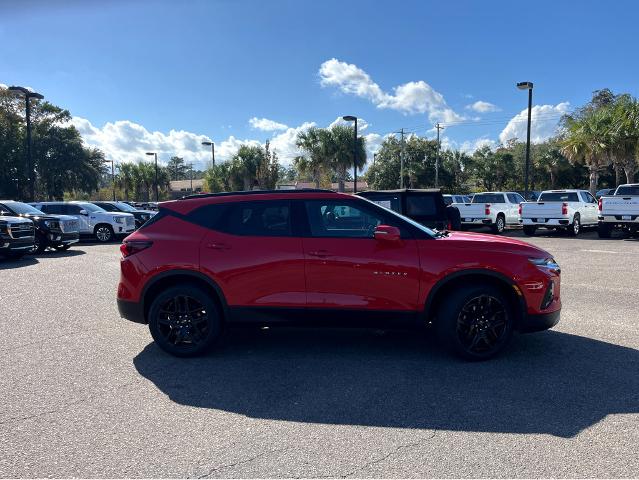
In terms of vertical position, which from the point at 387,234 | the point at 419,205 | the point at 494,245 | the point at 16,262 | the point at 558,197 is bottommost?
the point at 16,262

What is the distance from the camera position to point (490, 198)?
21375mm

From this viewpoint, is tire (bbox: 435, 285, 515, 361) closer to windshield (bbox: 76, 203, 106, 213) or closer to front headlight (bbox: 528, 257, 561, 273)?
front headlight (bbox: 528, 257, 561, 273)

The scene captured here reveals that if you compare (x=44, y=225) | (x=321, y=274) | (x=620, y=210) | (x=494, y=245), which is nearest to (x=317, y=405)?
(x=321, y=274)

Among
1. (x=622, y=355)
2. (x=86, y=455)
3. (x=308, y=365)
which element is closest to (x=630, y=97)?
(x=622, y=355)

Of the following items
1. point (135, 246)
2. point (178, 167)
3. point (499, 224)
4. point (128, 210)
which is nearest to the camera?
point (135, 246)

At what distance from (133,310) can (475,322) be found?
141 inches

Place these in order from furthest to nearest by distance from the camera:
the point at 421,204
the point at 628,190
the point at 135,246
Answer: the point at 628,190, the point at 421,204, the point at 135,246

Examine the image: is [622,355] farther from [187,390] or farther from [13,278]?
[13,278]

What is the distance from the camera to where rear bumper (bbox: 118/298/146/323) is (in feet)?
17.3

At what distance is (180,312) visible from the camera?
523 cm

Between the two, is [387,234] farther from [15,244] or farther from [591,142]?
[591,142]

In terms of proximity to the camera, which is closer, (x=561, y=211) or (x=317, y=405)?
(x=317, y=405)

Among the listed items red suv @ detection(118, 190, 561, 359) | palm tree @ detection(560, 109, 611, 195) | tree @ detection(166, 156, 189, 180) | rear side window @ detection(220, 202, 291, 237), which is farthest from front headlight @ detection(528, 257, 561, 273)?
tree @ detection(166, 156, 189, 180)

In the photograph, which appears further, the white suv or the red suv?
the white suv
